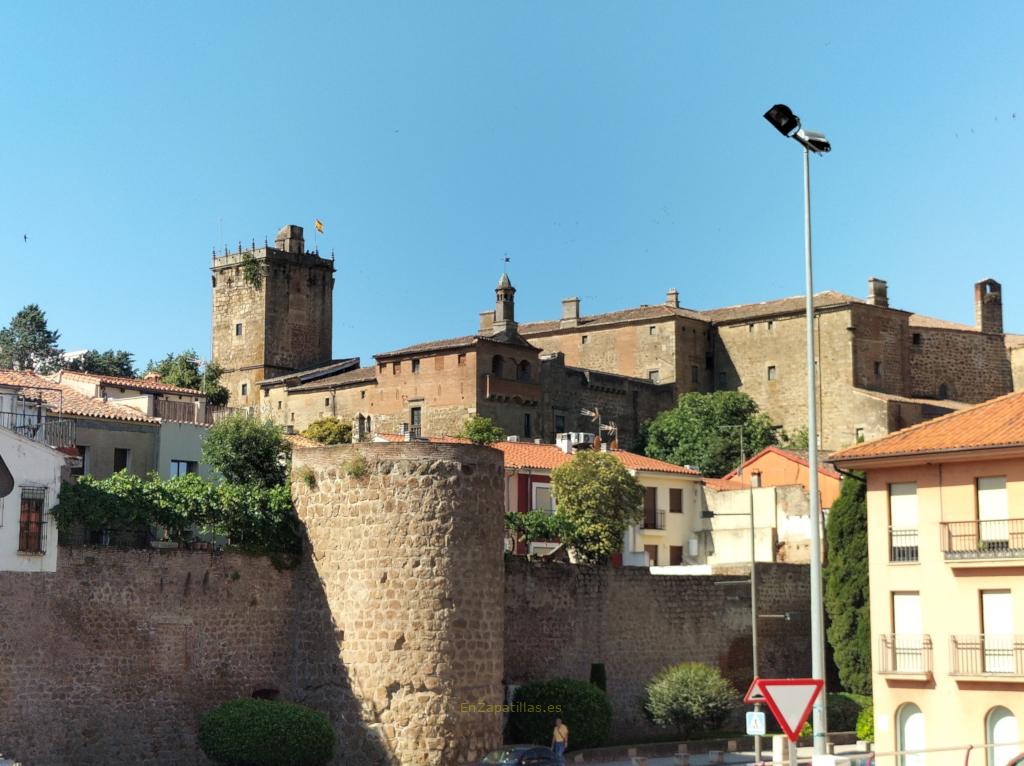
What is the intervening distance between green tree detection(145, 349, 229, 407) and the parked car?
170 ft

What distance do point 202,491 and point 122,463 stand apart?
347 inches

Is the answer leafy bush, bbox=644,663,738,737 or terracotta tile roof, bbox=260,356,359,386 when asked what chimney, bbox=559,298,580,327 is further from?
leafy bush, bbox=644,663,738,737

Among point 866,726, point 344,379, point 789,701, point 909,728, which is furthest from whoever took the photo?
point 344,379

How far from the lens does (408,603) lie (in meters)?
33.5

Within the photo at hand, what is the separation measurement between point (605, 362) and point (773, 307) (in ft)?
31.7

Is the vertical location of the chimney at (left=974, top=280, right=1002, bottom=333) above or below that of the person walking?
above

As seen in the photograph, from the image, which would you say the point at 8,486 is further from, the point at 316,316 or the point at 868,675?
the point at 316,316

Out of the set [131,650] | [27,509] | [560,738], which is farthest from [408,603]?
[27,509]

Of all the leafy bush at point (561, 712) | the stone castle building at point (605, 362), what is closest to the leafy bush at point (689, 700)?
the leafy bush at point (561, 712)

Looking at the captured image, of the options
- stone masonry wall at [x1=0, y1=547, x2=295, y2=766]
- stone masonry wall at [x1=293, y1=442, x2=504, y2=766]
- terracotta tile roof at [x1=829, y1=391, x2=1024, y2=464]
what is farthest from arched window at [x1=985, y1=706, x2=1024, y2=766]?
stone masonry wall at [x1=0, y1=547, x2=295, y2=766]

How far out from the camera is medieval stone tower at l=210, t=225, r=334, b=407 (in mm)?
91938

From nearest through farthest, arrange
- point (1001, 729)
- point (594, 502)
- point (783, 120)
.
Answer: point (783, 120) < point (1001, 729) < point (594, 502)

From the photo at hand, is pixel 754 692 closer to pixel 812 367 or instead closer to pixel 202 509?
pixel 812 367

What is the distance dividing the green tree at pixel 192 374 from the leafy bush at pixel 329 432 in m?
9.52
